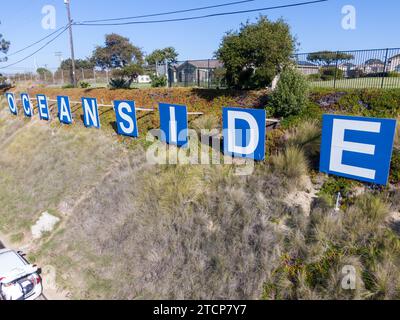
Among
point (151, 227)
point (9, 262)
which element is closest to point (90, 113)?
point (9, 262)

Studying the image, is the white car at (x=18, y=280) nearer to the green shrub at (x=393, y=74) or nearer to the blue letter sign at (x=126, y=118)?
the blue letter sign at (x=126, y=118)

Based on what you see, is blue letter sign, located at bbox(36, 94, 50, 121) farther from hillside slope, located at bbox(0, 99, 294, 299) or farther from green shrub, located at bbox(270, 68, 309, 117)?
green shrub, located at bbox(270, 68, 309, 117)

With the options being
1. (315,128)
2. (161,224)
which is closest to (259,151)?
(315,128)

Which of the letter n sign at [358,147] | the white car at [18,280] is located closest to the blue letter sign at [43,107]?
the white car at [18,280]

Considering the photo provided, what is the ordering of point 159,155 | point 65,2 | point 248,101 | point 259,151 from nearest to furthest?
point 259,151, point 159,155, point 248,101, point 65,2

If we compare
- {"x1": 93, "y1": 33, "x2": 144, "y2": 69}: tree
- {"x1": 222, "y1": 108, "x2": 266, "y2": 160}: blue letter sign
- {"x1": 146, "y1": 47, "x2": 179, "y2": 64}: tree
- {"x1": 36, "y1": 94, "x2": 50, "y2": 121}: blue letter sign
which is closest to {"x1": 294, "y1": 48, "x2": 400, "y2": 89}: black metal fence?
{"x1": 222, "y1": 108, "x2": 266, "y2": 160}: blue letter sign

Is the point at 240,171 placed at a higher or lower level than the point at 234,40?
lower
